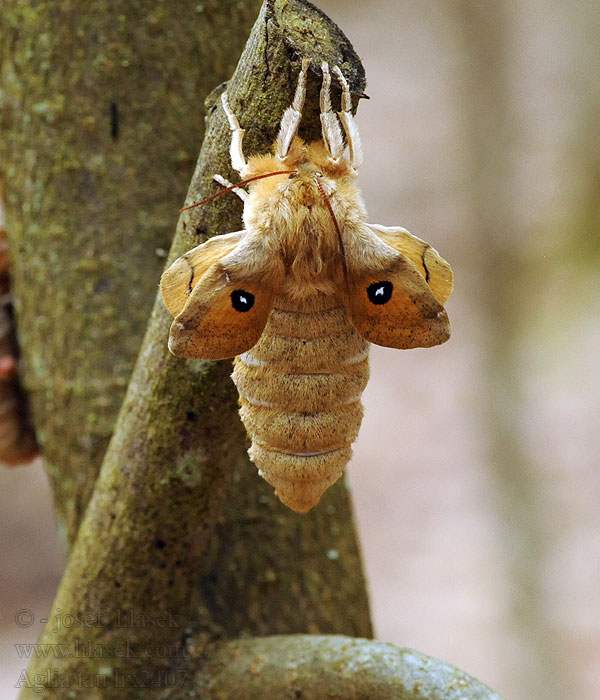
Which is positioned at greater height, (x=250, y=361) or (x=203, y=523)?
(x=250, y=361)

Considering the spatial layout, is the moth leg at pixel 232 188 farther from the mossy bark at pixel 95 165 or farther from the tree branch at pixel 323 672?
the tree branch at pixel 323 672

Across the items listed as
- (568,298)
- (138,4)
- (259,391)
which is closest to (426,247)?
(259,391)

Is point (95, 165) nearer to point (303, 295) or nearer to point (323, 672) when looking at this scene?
point (303, 295)

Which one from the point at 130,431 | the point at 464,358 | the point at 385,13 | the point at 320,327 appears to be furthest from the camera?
the point at 385,13

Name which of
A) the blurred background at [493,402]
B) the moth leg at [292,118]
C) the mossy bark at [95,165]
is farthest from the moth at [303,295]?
the blurred background at [493,402]

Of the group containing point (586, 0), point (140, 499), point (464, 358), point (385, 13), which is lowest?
point (140, 499)

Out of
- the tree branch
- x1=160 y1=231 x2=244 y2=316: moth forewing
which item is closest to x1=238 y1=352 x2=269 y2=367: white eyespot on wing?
x1=160 y1=231 x2=244 y2=316: moth forewing

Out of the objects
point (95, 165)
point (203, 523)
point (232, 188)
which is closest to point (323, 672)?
point (203, 523)

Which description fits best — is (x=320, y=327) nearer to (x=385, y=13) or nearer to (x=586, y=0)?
(x=586, y=0)

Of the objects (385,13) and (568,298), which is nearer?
(568,298)
